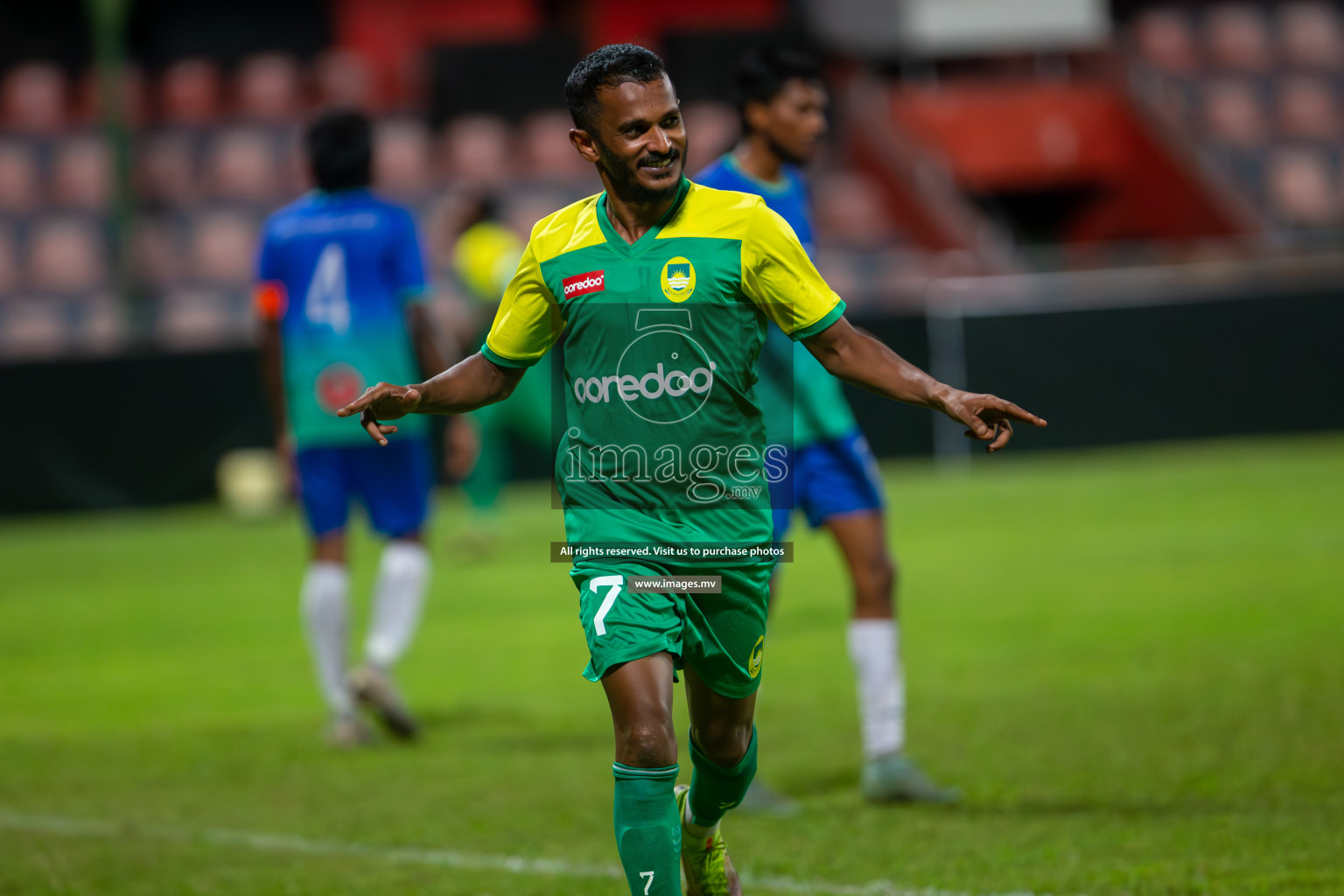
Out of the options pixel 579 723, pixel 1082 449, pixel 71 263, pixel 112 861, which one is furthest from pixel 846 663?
pixel 71 263

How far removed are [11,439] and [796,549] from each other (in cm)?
834

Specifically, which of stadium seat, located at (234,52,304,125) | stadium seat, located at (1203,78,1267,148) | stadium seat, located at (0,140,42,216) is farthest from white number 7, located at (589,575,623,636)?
stadium seat, located at (1203,78,1267,148)

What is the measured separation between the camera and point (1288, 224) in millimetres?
21922

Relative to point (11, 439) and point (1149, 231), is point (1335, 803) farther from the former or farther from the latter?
point (1149, 231)

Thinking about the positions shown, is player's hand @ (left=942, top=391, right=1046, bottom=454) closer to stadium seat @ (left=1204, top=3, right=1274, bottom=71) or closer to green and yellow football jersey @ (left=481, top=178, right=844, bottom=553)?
green and yellow football jersey @ (left=481, top=178, right=844, bottom=553)

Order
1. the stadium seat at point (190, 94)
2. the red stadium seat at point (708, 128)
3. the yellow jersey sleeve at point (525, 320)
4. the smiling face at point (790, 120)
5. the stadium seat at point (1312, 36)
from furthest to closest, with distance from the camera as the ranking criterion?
the stadium seat at point (1312, 36) → the stadium seat at point (190, 94) → the red stadium seat at point (708, 128) → the smiling face at point (790, 120) → the yellow jersey sleeve at point (525, 320)

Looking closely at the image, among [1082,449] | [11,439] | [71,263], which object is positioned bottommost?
[1082,449]

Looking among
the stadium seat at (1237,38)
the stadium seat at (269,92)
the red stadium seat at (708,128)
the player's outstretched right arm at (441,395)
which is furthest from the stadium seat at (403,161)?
the player's outstretched right arm at (441,395)

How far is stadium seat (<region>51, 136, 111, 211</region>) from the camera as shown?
67.7ft

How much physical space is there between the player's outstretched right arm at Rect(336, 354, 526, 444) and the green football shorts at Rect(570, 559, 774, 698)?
0.48 meters

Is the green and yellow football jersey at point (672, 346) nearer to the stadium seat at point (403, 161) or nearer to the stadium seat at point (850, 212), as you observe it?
the stadium seat at point (403, 161)

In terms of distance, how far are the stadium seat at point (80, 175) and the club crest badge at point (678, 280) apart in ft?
62.0

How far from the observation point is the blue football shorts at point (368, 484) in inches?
251

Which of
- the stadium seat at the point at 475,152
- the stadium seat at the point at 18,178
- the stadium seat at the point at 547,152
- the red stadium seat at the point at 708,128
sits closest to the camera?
the stadium seat at the point at 18,178
